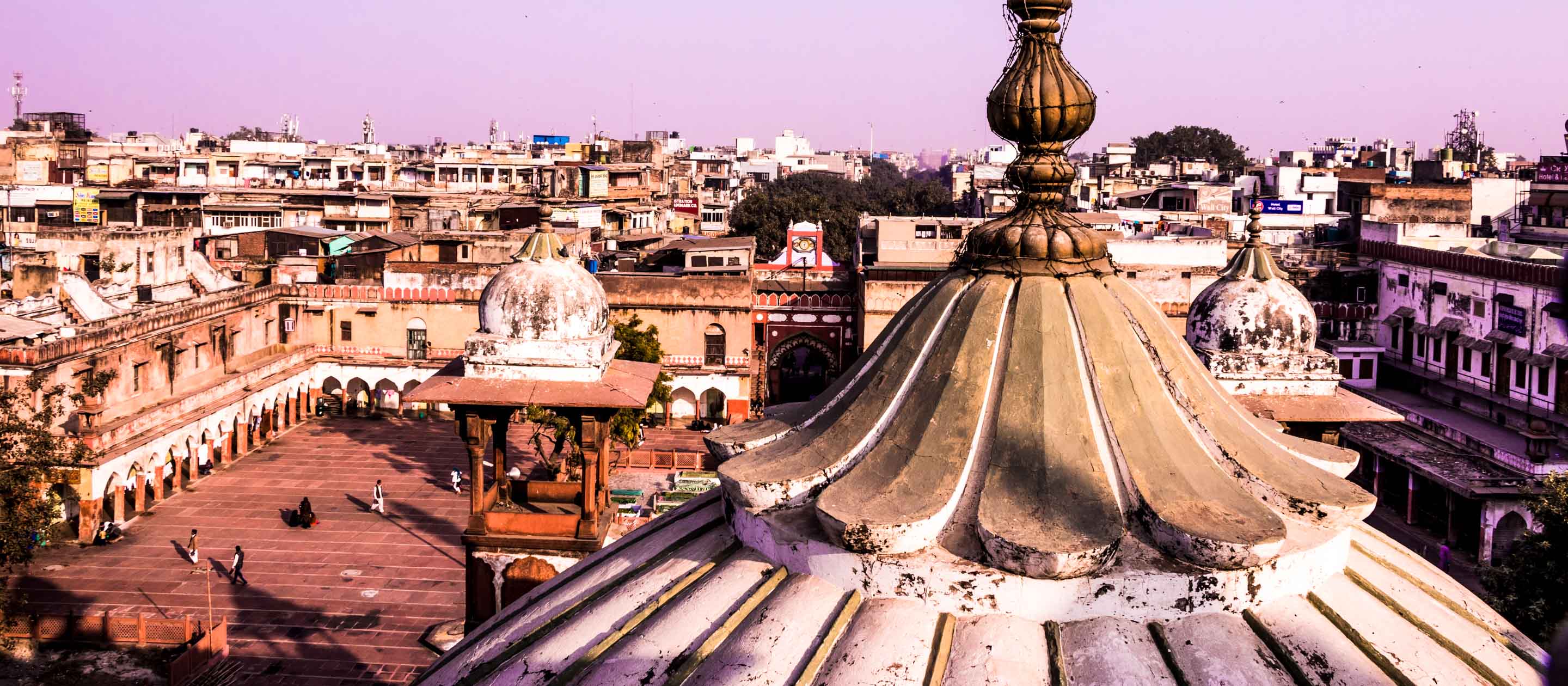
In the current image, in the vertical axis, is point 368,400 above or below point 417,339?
below

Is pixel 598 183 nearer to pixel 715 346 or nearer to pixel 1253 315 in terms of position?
pixel 715 346

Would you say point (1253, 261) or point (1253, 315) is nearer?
point (1253, 315)

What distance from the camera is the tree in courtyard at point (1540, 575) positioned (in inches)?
599

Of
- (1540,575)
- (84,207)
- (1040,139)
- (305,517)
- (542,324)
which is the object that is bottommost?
(305,517)

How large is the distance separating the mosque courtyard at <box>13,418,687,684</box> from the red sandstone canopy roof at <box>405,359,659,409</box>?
8705 mm

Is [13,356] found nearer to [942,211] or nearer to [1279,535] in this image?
[1279,535]

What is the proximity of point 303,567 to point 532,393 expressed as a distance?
1437 centimetres

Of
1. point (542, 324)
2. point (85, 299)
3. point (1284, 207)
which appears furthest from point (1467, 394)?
point (85, 299)

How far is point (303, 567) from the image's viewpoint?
23.7 metres

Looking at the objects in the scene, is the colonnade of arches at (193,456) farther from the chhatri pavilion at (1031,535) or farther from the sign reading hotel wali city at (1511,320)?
the sign reading hotel wali city at (1511,320)

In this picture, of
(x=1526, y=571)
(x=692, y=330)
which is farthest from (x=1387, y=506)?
(x=692, y=330)

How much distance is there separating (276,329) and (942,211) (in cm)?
4856

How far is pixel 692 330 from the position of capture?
124ft

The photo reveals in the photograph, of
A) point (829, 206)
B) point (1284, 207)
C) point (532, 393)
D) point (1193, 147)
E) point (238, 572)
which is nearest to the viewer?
point (532, 393)
